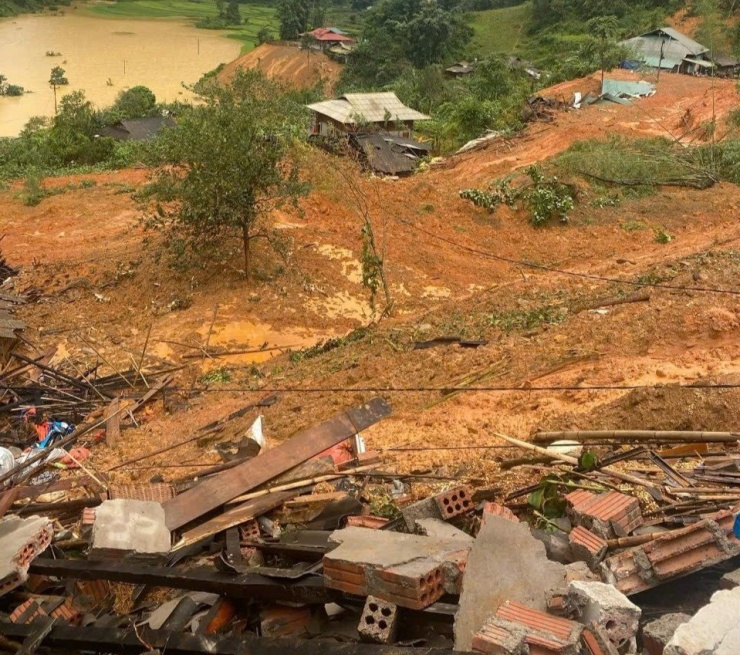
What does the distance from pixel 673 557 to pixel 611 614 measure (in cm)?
63

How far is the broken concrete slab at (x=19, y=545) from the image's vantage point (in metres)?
3.91

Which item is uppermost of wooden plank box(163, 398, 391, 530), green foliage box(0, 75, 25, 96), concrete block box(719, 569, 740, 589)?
concrete block box(719, 569, 740, 589)

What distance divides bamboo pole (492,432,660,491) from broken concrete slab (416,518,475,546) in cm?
112

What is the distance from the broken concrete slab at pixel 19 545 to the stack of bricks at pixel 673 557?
3.00 metres

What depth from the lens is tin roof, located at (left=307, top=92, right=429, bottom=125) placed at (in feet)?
82.0

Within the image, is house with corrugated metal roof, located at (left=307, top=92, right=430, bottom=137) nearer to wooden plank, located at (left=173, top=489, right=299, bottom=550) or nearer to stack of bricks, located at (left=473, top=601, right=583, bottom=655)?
wooden plank, located at (left=173, top=489, right=299, bottom=550)

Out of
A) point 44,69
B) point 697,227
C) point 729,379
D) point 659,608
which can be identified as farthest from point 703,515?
point 44,69

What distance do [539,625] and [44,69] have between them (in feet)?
159

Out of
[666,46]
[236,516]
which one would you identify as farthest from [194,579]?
[666,46]

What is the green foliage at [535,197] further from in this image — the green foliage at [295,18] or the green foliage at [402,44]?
the green foliage at [295,18]

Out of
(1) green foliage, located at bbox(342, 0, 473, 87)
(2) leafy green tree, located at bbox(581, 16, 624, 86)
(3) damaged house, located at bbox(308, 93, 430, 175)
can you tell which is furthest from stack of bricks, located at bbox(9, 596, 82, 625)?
(1) green foliage, located at bbox(342, 0, 473, 87)

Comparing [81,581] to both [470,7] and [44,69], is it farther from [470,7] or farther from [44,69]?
[470,7]

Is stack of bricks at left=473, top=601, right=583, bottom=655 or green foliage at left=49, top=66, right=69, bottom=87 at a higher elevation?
→ stack of bricks at left=473, top=601, right=583, bottom=655

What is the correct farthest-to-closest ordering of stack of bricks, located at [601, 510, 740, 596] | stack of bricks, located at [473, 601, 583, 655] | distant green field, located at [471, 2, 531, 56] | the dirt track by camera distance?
1. distant green field, located at [471, 2, 531, 56]
2. the dirt track
3. stack of bricks, located at [601, 510, 740, 596]
4. stack of bricks, located at [473, 601, 583, 655]
